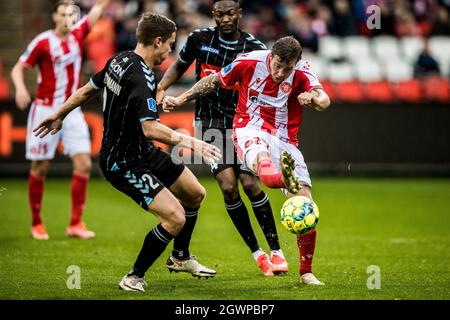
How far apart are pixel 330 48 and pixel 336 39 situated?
1.11 ft

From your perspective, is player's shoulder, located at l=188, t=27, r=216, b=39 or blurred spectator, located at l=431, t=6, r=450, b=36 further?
blurred spectator, located at l=431, t=6, r=450, b=36

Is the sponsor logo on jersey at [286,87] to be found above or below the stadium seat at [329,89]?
above

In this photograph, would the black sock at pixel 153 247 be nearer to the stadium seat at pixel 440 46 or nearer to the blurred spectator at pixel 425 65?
the blurred spectator at pixel 425 65

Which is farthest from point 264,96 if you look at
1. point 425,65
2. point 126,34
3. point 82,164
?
point 425,65

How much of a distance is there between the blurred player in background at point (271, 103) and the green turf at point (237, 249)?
79cm

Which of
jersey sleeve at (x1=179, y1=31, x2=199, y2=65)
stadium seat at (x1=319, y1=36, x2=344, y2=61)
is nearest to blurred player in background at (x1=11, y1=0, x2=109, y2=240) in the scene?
jersey sleeve at (x1=179, y1=31, x2=199, y2=65)

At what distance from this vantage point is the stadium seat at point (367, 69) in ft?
63.6

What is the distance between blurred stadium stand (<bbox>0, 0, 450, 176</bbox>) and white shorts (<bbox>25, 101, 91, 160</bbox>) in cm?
695

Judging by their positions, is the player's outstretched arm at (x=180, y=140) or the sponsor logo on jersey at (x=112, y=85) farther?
the sponsor logo on jersey at (x=112, y=85)

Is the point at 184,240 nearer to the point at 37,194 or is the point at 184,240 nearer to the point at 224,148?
the point at 224,148

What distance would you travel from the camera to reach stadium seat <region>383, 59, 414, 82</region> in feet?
63.4

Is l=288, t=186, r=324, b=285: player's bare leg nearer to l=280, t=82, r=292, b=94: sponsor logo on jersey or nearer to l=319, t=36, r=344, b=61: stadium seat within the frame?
l=280, t=82, r=292, b=94: sponsor logo on jersey

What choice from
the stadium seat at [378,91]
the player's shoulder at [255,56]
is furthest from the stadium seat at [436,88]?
the player's shoulder at [255,56]

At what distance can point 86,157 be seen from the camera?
11.2 metres
